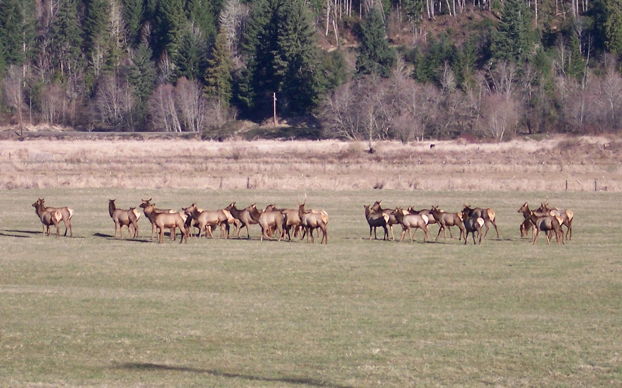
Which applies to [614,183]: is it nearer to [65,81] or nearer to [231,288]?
[231,288]

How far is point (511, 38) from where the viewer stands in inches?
4134

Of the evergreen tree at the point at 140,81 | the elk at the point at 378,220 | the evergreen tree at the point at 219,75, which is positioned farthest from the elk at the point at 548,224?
the evergreen tree at the point at 140,81

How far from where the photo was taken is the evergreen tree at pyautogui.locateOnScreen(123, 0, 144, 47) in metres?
131

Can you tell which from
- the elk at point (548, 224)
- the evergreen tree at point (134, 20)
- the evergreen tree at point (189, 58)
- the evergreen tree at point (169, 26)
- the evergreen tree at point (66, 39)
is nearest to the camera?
the elk at point (548, 224)

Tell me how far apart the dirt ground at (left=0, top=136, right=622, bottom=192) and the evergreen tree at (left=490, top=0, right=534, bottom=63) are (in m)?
24.4

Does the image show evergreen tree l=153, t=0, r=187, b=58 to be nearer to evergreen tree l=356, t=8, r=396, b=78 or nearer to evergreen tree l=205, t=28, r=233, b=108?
evergreen tree l=205, t=28, r=233, b=108

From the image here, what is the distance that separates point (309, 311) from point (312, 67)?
8803cm

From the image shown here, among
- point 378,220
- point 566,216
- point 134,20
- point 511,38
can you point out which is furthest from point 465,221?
point 134,20

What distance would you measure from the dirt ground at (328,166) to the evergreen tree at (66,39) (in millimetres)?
46489

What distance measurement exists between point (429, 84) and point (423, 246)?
75.2 meters

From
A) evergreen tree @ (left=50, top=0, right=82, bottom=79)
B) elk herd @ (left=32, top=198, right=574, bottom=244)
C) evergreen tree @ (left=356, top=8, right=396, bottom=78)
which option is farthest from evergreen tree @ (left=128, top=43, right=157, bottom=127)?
elk herd @ (left=32, top=198, right=574, bottom=244)

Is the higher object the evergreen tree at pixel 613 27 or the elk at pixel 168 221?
the evergreen tree at pixel 613 27

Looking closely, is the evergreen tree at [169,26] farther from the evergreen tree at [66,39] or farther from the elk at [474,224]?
the elk at [474,224]

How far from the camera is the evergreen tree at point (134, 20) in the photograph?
429 ft
